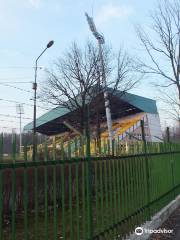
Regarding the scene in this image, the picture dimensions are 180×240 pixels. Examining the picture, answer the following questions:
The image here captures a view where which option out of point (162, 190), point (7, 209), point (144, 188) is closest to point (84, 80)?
point (162, 190)

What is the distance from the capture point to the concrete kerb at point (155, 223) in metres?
7.63

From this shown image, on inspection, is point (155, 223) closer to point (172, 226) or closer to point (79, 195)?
point (172, 226)

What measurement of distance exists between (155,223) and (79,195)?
152 inches

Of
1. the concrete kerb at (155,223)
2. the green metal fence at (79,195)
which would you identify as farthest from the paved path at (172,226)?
the green metal fence at (79,195)

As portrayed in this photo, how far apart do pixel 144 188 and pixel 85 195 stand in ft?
10.8

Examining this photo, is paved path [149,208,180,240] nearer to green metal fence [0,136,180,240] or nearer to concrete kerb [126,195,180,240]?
concrete kerb [126,195,180,240]

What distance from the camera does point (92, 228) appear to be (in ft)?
18.4

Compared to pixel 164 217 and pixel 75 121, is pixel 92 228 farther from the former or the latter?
pixel 75 121

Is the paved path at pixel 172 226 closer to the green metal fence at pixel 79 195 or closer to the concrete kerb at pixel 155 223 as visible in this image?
the concrete kerb at pixel 155 223

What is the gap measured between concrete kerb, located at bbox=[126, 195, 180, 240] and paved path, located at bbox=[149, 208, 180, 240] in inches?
3.9

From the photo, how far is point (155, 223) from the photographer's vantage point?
8.90 metres

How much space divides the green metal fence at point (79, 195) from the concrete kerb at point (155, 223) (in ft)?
0.48

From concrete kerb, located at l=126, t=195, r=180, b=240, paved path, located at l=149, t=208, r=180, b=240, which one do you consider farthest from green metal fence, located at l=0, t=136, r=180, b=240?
paved path, located at l=149, t=208, r=180, b=240

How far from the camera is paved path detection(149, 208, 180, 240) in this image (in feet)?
26.8
